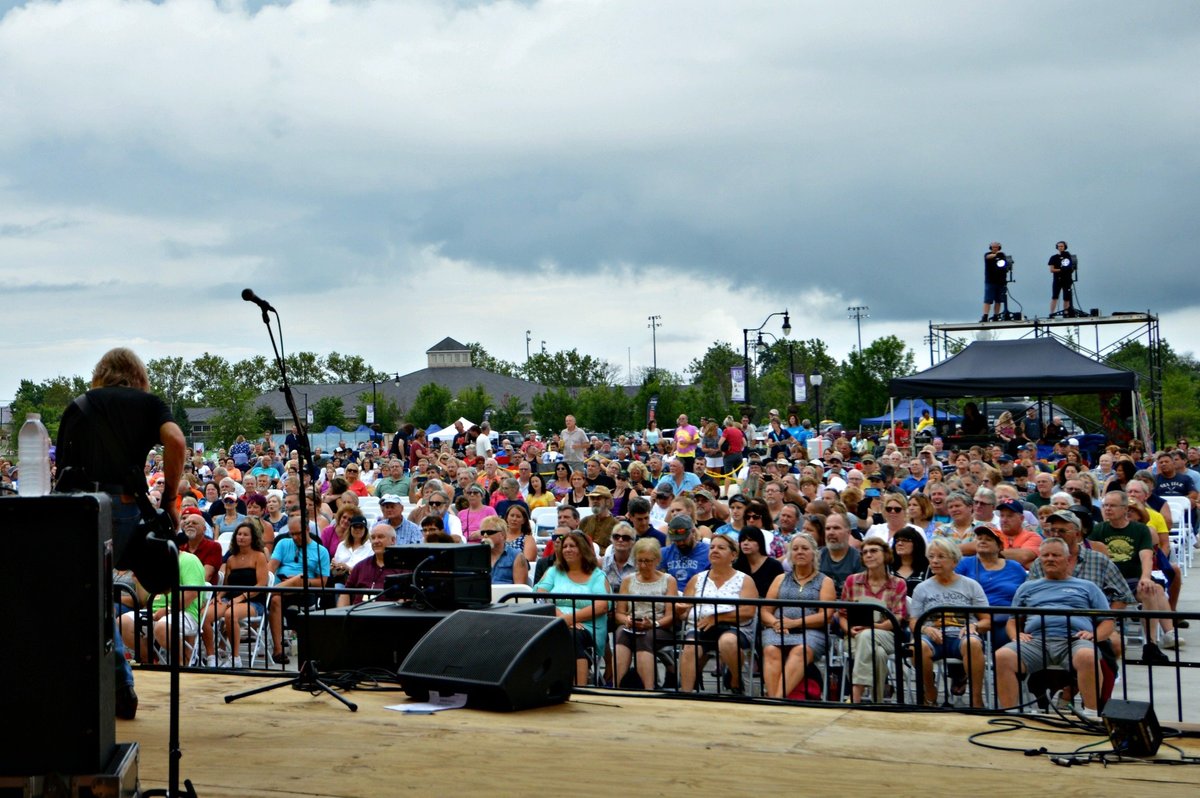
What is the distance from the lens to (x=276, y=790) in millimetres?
4715

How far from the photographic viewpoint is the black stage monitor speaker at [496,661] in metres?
6.11

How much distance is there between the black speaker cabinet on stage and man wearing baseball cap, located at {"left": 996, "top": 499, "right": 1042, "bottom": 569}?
688 centimetres

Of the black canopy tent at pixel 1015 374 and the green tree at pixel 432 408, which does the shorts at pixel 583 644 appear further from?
the green tree at pixel 432 408

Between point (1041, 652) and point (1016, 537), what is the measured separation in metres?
2.56

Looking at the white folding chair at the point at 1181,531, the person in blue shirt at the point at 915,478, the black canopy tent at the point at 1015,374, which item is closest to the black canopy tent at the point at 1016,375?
the black canopy tent at the point at 1015,374

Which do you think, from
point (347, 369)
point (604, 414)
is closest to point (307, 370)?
point (347, 369)

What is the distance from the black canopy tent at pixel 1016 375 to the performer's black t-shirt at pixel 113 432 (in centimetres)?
1636

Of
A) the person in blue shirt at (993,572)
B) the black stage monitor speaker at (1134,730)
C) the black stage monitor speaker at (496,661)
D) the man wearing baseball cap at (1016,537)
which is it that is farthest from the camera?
the man wearing baseball cap at (1016,537)

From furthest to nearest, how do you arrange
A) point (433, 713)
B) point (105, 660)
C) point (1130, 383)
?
point (1130, 383)
point (433, 713)
point (105, 660)

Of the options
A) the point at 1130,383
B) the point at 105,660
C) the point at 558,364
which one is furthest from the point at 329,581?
the point at 558,364

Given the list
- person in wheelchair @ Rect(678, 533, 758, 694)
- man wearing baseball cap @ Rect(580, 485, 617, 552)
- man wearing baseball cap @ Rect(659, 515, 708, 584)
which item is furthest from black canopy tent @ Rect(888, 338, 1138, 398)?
person in wheelchair @ Rect(678, 533, 758, 694)

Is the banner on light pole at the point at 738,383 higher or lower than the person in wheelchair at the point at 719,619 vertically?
higher

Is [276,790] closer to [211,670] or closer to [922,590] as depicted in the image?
[211,670]

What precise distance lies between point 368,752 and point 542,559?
4.34m
